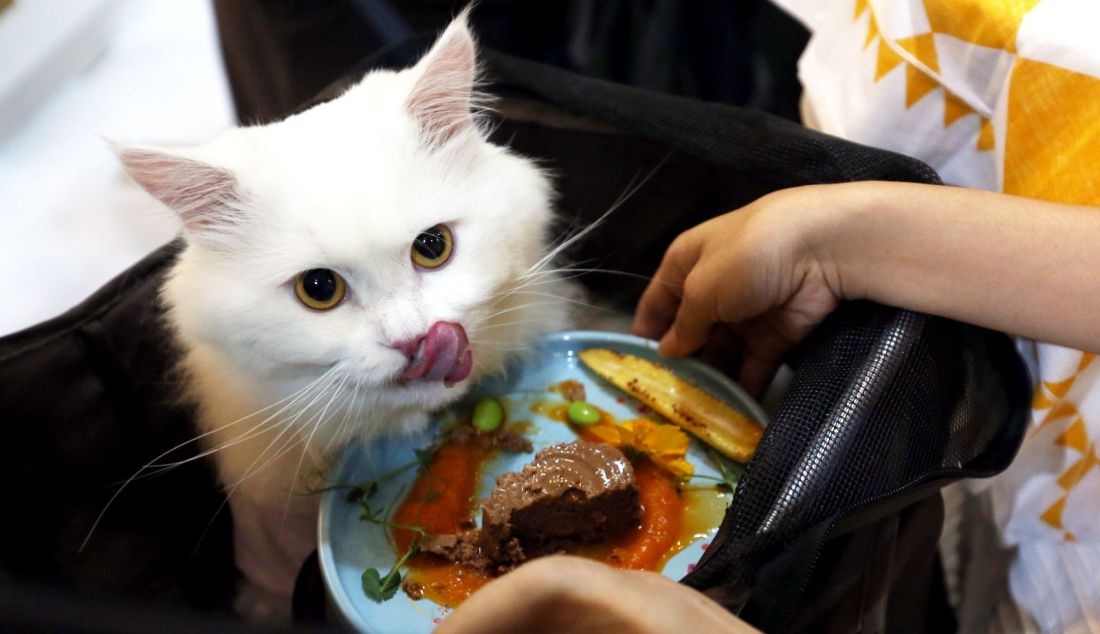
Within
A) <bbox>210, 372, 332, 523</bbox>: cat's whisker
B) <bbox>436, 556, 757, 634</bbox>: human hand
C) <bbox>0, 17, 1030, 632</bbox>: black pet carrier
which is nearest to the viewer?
<bbox>436, 556, 757, 634</bbox>: human hand

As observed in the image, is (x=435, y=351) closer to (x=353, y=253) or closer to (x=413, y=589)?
(x=353, y=253)

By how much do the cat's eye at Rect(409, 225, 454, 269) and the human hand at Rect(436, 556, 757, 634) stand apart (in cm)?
34

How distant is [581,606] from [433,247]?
0.39 meters

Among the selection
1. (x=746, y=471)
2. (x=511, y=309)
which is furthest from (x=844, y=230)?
(x=511, y=309)

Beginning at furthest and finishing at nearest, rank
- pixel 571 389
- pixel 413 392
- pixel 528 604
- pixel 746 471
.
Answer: pixel 571 389, pixel 413 392, pixel 746 471, pixel 528 604

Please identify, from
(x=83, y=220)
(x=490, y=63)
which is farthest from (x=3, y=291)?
(x=490, y=63)

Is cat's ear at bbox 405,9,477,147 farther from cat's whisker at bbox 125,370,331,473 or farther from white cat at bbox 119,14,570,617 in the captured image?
cat's whisker at bbox 125,370,331,473

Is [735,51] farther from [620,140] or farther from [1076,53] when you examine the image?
[1076,53]

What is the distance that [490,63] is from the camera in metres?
1.06

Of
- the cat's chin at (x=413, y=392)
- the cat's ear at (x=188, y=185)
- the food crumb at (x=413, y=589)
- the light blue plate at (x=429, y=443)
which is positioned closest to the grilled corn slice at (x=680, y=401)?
the light blue plate at (x=429, y=443)

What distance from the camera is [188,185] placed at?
725 millimetres

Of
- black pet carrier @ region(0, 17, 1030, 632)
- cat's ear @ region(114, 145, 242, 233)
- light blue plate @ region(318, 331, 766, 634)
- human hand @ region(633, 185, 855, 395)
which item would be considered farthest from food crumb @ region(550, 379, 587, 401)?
cat's ear @ region(114, 145, 242, 233)

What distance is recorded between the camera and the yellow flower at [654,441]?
87 centimetres

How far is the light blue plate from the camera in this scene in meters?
0.78
